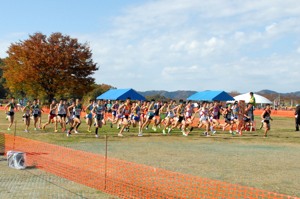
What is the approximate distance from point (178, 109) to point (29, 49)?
117 feet

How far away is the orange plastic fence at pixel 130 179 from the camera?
7.04 metres

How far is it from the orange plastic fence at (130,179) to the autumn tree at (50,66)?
3981cm

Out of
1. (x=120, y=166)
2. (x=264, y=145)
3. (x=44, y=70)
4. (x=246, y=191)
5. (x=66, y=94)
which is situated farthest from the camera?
(x=66, y=94)

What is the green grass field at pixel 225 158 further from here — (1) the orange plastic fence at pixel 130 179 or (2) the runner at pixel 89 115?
(2) the runner at pixel 89 115

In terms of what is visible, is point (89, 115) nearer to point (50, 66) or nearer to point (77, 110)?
point (77, 110)

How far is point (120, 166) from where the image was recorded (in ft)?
31.7

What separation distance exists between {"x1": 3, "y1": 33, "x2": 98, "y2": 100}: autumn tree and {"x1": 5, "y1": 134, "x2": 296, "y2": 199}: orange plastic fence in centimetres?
3981

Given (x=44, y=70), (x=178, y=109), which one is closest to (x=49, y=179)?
(x=178, y=109)

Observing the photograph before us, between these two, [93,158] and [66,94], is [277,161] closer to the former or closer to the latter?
[93,158]

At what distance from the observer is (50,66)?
49531 millimetres

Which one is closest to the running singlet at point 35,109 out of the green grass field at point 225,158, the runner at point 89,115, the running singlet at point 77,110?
the runner at point 89,115

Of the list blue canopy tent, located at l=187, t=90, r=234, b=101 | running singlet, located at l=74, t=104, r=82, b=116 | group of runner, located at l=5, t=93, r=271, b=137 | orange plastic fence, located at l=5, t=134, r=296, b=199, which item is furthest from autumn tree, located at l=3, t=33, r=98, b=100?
orange plastic fence, located at l=5, t=134, r=296, b=199

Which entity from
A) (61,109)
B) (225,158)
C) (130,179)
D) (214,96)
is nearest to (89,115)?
(61,109)

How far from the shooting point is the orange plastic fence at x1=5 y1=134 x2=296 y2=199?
23.1ft
